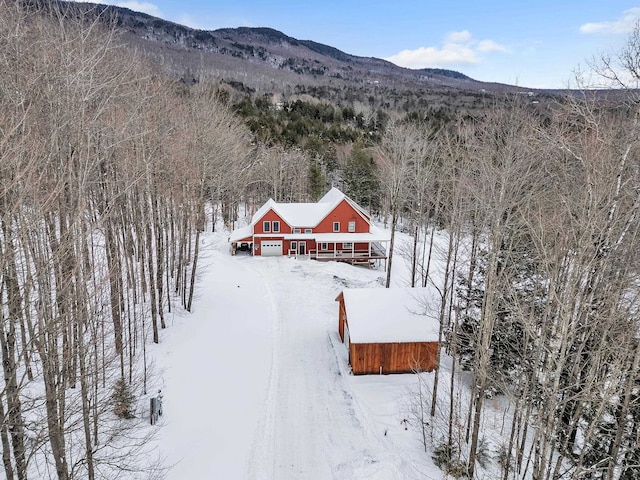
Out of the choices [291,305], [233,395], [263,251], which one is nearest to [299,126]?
[263,251]

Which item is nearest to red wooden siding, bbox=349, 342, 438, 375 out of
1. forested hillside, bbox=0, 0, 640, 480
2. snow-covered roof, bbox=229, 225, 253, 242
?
forested hillside, bbox=0, 0, 640, 480

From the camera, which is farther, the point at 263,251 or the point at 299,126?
the point at 299,126

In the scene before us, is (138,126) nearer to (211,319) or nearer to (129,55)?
(129,55)

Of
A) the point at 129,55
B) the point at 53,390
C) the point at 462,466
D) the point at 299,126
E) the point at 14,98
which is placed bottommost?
the point at 462,466

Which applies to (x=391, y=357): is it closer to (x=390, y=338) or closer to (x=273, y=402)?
(x=390, y=338)

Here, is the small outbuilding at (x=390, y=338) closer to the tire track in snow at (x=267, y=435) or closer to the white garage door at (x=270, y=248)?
the tire track in snow at (x=267, y=435)

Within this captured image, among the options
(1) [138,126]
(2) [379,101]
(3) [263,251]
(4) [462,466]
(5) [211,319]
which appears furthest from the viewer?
(2) [379,101]
